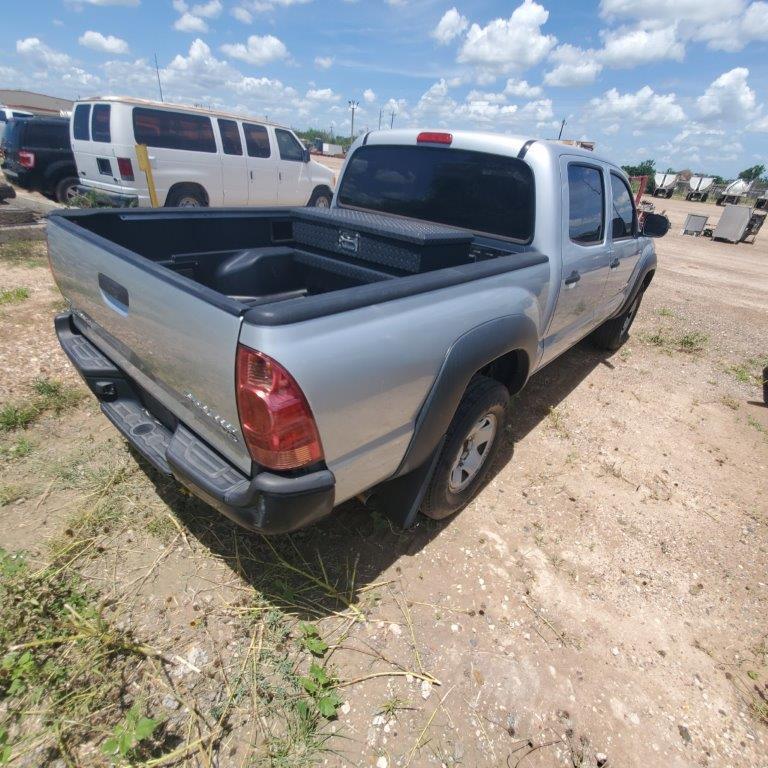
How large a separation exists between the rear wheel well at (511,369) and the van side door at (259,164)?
310 inches

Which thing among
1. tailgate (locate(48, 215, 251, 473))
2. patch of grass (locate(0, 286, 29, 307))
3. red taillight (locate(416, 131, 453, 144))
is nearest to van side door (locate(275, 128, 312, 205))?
patch of grass (locate(0, 286, 29, 307))

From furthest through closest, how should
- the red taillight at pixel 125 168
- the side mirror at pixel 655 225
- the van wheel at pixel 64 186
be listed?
the van wheel at pixel 64 186
the red taillight at pixel 125 168
the side mirror at pixel 655 225

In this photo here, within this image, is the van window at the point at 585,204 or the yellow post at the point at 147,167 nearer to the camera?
the van window at the point at 585,204

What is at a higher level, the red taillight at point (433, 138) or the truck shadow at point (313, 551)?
the red taillight at point (433, 138)

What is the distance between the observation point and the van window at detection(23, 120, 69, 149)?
352 inches

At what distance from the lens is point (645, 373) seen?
16.4 ft

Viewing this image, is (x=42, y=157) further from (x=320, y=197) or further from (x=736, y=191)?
(x=736, y=191)

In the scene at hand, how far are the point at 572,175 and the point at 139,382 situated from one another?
2.79 metres

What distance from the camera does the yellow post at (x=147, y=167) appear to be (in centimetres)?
694

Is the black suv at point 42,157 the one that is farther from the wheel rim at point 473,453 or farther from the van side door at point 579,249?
the wheel rim at point 473,453

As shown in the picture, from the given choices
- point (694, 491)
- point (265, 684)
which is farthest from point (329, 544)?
point (694, 491)

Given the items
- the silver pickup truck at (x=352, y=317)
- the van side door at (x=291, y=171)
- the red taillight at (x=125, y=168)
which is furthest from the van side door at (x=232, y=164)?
the silver pickup truck at (x=352, y=317)

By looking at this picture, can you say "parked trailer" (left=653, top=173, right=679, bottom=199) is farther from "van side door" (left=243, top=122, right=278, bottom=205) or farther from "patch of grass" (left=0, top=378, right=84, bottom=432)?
"patch of grass" (left=0, top=378, right=84, bottom=432)

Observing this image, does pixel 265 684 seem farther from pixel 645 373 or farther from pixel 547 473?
pixel 645 373
